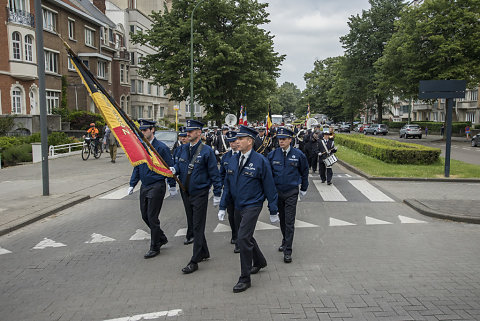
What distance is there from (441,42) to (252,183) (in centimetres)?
3424

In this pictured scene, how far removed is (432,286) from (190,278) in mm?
3027

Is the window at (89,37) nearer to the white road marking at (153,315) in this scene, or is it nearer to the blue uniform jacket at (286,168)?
the blue uniform jacket at (286,168)

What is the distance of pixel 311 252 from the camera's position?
20.9ft

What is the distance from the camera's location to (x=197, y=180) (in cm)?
573

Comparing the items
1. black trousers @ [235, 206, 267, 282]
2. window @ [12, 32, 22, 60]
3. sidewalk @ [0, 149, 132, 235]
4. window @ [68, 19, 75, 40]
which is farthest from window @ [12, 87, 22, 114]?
black trousers @ [235, 206, 267, 282]

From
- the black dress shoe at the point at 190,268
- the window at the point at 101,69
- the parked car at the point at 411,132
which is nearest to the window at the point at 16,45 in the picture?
the window at the point at 101,69

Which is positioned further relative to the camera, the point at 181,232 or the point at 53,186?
the point at 53,186

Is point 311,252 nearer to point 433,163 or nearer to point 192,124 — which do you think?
point 192,124

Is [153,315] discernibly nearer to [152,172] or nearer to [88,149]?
[152,172]

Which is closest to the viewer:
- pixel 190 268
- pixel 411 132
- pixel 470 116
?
pixel 190 268

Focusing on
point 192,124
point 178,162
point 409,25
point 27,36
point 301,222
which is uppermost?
point 409,25

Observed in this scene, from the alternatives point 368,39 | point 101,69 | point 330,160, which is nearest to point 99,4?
point 101,69

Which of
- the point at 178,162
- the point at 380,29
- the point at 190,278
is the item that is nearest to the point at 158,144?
the point at 178,162

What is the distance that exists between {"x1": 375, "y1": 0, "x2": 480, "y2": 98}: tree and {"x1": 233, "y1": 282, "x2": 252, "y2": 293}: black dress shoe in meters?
33.2
